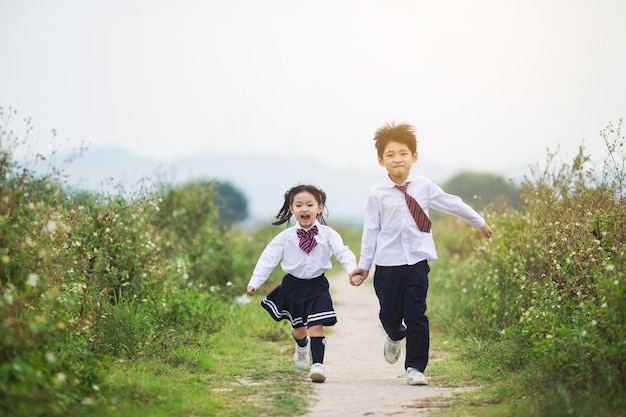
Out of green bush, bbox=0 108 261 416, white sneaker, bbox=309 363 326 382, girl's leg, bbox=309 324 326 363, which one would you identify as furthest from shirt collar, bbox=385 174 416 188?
green bush, bbox=0 108 261 416


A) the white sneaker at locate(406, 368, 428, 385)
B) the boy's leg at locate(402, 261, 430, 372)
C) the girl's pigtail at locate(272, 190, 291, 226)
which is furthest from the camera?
the girl's pigtail at locate(272, 190, 291, 226)

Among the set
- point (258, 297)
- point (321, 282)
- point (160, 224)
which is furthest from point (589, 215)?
point (160, 224)

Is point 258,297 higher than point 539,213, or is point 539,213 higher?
point 539,213

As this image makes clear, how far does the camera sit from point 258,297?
1224 cm

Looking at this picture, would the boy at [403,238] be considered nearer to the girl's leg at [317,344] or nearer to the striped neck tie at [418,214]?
the striped neck tie at [418,214]

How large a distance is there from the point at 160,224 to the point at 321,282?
6.73 meters

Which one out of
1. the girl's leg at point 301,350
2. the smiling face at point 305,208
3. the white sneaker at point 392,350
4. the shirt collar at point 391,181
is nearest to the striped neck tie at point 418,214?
the shirt collar at point 391,181

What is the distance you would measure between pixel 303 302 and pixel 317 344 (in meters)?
0.40

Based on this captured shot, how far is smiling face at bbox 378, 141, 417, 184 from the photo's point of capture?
6.35m

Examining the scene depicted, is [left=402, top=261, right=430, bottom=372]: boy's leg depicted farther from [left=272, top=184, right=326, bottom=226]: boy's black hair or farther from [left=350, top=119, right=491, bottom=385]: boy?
[left=272, top=184, right=326, bottom=226]: boy's black hair

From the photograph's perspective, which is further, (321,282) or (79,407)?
(321,282)

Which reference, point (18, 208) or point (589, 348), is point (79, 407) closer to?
point (18, 208)

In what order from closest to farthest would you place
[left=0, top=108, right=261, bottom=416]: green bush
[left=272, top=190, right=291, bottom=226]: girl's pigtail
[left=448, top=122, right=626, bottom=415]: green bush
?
[left=0, top=108, right=261, bottom=416]: green bush
[left=448, top=122, right=626, bottom=415]: green bush
[left=272, top=190, right=291, bottom=226]: girl's pigtail

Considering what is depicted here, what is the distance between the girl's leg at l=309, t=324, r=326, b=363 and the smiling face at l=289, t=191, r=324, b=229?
2.90 ft
